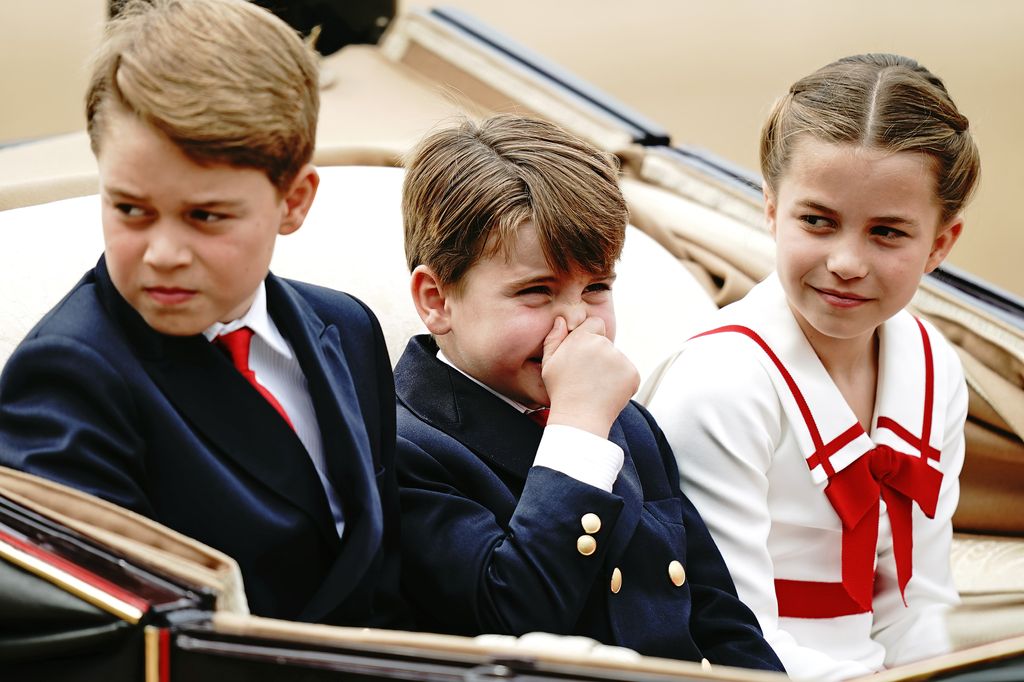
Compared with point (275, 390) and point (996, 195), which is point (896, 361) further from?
point (996, 195)

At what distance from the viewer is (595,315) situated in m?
1.27

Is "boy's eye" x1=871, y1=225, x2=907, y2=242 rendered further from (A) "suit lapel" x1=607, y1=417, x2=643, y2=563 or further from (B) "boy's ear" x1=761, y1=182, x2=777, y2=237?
(A) "suit lapel" x1=607, y1=417, x2=643, y2=563

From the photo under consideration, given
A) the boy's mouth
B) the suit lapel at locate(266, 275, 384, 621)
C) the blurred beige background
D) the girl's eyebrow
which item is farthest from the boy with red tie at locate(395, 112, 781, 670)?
the blurred beige background

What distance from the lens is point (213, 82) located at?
0.96 metres

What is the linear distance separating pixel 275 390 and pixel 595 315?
32 cm

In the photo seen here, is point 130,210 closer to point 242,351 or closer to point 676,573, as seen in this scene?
point 242,351

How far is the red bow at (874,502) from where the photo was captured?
144 centimetres

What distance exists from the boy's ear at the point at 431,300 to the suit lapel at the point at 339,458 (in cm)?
16

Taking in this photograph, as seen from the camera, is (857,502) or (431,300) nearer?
(431,300)

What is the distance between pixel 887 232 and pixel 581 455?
432 millimetres

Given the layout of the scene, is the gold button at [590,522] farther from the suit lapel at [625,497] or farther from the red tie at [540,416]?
the red tie at [540,416]

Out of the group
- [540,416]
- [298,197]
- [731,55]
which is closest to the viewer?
[298,197]

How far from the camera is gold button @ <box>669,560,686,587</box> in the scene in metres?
1.25

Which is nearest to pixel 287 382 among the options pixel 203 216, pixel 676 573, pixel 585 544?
pixel 203 216
